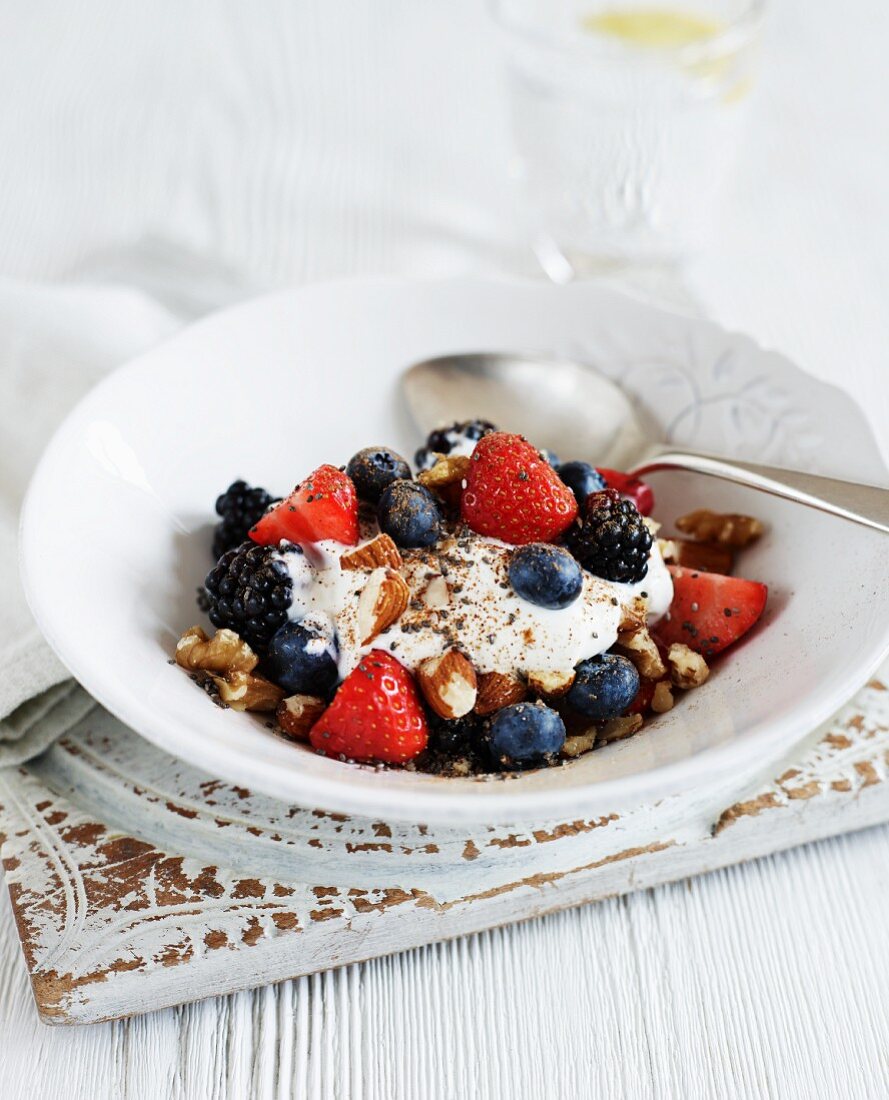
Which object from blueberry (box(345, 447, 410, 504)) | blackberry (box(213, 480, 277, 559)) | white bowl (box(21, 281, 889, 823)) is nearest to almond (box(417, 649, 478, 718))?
white bowl (box(21, 281, 889, 823))

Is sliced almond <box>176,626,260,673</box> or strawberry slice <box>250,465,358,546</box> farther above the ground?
strawberry slice <box>250,465,358,546</box>

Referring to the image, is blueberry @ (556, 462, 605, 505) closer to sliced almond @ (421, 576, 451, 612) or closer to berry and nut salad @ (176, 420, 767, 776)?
berry and nut salad @ (176, 420, 767, 776)

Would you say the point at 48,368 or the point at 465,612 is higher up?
the point at 465,612

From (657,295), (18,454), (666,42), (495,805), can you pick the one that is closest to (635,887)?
(495,805)

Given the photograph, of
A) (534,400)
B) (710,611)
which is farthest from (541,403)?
(710,611)

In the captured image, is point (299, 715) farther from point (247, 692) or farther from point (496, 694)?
point (496, 694)

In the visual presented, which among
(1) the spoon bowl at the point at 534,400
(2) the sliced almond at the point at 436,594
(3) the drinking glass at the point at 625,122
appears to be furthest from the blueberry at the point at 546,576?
(3) the drinking glass at the point at 625,122

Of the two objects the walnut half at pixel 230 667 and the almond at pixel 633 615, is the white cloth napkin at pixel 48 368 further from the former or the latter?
the almond at pixel 633 615

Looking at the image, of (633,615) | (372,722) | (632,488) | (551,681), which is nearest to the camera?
(372,722)
